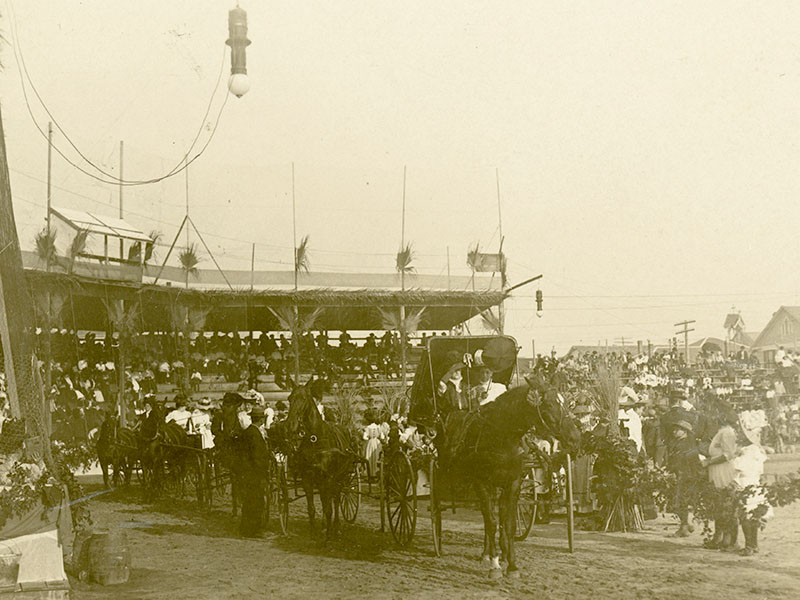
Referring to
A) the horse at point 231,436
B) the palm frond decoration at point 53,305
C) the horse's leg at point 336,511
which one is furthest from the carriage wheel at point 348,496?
the palm frond decoration at point 53,305

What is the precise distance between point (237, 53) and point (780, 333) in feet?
137

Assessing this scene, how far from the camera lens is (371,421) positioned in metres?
16.4

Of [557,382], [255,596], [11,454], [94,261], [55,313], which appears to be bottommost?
[255,596]

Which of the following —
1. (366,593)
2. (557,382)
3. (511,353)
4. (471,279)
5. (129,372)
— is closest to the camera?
(366,593)

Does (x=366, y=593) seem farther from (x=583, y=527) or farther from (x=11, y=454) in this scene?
(x=583, y=527)

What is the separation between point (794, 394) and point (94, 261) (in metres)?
19.9

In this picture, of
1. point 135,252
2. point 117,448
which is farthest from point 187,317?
point 117,448

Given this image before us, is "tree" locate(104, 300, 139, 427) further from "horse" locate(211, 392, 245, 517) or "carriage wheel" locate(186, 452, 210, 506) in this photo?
"horse" locate(211, 392, 245, 517)

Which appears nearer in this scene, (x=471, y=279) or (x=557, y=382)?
(x=557, y=382)

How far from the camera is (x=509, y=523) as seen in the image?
8.60 m

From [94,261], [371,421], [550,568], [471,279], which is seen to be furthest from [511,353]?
[471,279]

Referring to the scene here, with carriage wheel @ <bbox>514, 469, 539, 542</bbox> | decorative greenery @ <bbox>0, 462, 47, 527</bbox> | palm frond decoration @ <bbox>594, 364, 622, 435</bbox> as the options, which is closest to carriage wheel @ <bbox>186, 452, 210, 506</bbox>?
carriage wheel @ <bbox>514, 469, 539, 542</bbox>

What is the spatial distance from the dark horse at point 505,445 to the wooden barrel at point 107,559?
3.61m

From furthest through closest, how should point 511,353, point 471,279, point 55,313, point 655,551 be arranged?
point 471,279, point 55,313, point 511,353, point 655,551
